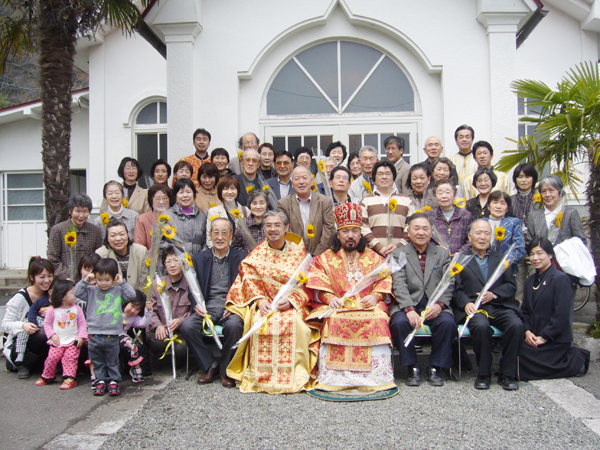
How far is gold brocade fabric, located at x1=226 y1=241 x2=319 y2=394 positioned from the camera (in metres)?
4.73

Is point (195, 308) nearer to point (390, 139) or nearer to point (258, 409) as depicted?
point (258, 409)

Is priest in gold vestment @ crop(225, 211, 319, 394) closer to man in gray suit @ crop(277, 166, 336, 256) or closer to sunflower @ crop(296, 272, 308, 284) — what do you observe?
sunflower @ crop(296, 272, 308, 284)

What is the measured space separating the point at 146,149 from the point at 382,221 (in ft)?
23.1

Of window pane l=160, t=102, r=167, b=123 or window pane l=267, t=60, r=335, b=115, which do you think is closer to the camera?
window pane l=267, t=60, r=335, b=115

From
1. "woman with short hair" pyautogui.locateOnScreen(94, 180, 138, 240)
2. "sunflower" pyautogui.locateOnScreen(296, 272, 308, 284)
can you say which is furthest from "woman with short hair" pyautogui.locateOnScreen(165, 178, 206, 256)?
"sunflower" pyautogui.locateOnScreen(296, 272, 308, 284)

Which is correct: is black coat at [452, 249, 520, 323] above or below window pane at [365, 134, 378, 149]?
below

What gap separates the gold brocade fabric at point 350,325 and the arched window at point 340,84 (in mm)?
4608

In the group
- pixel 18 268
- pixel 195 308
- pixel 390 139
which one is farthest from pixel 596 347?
pixel 18 268

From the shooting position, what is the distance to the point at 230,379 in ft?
16.0

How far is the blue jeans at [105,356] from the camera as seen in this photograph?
4.73m

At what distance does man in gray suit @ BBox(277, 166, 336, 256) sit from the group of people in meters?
0.02

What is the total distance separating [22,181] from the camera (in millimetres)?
12461

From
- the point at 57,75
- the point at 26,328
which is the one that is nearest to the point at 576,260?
the point at 26,328

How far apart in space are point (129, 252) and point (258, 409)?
7.90 ft
